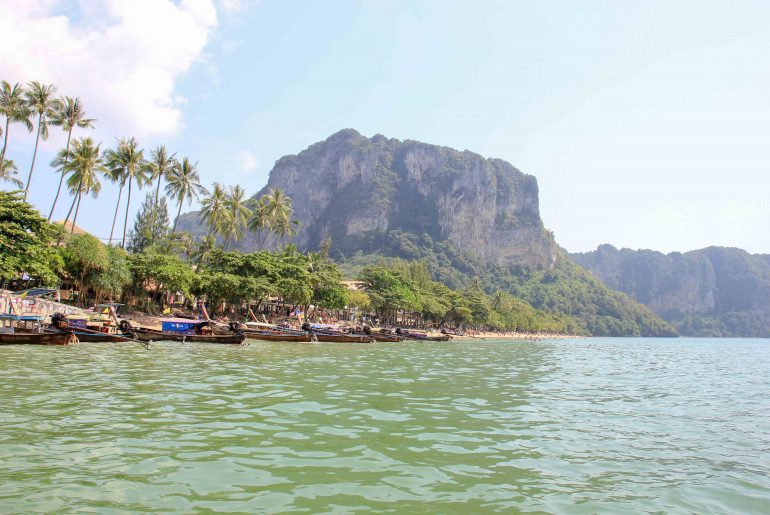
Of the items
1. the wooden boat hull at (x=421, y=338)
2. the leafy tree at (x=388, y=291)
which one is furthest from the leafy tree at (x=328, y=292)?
the wooden boat hull at (x=421, y=338)

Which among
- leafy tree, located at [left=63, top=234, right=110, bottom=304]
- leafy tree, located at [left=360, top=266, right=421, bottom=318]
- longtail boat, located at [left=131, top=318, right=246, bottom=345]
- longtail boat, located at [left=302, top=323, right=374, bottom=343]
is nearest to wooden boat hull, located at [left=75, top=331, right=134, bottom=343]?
longtail boat, located at [left=131, top=318, right=246, bottom=345]

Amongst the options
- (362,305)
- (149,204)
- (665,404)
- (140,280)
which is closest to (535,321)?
(362,305)

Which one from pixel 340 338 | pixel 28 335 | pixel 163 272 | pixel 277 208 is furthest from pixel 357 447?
pixel 277 208

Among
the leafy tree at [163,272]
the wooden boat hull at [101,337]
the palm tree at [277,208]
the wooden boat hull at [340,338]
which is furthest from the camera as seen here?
the palm tree at [277,208]

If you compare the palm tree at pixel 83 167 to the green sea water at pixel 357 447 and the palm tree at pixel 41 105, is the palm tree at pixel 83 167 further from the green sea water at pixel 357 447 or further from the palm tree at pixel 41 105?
the green sea water at pixel 357 447

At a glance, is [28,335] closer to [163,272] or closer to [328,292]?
[163,272]

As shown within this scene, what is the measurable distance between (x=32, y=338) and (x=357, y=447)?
26179 mm

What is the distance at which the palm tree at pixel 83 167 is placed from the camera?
5278 cm

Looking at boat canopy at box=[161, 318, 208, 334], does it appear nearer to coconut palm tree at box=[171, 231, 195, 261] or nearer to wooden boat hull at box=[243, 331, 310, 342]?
wooden boat hull at box=[243, 331, 310, 342]

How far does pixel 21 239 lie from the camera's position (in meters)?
34.9

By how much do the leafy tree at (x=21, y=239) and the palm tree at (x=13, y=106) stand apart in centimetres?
1787

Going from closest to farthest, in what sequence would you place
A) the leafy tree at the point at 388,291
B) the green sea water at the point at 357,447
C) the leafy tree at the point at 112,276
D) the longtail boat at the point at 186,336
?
the green sea water at the point at 357,447 → the longtail boat at the point at 186,336 → the leafy tree at the point at 112,276 → the leafy tree at the point at 388,291

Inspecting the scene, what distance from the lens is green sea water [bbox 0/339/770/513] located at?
662 cm

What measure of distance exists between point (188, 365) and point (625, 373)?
2375cm
